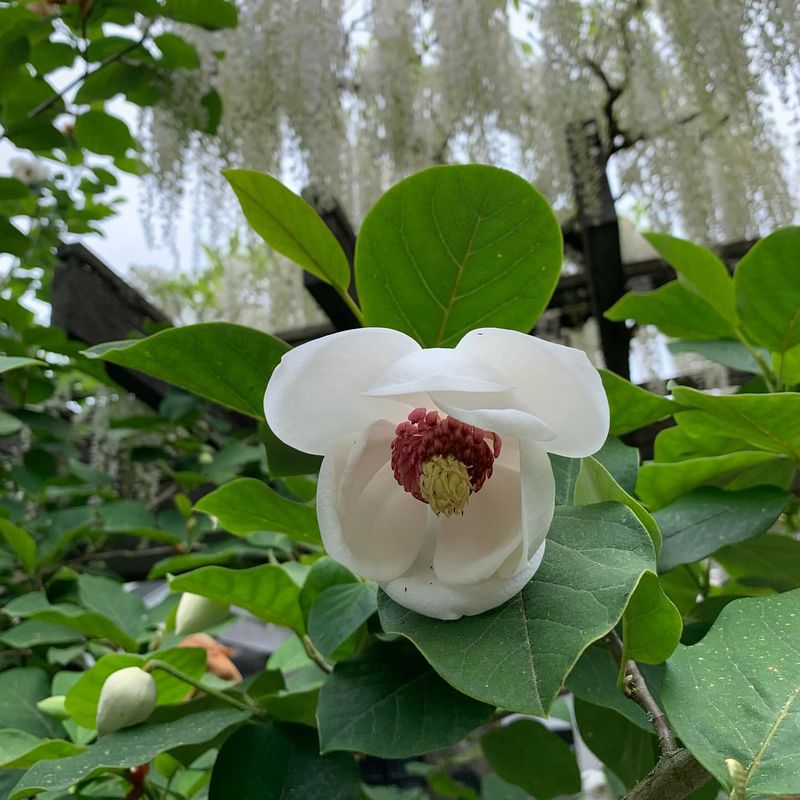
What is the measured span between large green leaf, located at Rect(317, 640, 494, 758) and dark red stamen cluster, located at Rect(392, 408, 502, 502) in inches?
5.1

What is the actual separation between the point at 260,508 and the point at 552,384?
0.26m

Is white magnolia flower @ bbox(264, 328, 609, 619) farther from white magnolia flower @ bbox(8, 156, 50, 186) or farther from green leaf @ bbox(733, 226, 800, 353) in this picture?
white magnolia flower @ bbox(8, 156, 50, 186)

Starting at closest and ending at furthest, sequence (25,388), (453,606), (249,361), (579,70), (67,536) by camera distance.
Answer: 1. (453,606)
2. (249,361)
3. (67,536)
4. (25,388)
5. (579,70)

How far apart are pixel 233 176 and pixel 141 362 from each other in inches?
5.0

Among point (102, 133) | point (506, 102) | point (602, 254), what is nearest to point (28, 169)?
point (102, 133)

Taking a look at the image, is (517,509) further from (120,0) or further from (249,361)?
(120,0)

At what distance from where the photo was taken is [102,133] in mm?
1521

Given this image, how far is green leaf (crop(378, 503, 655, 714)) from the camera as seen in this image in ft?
0.83

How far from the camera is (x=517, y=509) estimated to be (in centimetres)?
33

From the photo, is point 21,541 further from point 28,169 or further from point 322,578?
point 28,169

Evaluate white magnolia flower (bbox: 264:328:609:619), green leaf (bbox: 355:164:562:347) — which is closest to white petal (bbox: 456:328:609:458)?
white magnolia flower (bbox: 264:328:609:619)

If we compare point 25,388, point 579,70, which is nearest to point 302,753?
point 25,388

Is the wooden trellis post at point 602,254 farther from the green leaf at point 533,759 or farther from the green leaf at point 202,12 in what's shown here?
the green leaf at point 533,759

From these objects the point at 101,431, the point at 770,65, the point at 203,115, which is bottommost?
the point at 101,431
